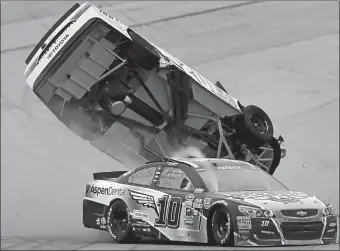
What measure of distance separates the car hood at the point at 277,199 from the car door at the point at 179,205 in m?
0.33

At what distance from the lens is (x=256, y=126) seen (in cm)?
1146

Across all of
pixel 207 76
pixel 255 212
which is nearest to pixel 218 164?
pixel 255 212

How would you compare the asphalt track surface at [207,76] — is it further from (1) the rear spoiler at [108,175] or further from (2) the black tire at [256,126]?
(2) the black tire at [256,126]

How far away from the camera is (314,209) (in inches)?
309

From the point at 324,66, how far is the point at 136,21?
5.19 m

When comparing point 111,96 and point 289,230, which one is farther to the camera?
point 111,96

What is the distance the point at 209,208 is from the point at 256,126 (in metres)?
3.64

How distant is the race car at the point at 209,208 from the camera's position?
300 inches

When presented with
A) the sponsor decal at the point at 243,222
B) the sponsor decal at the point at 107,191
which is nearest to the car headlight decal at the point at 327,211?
the sponsor decal at the point at 243,222

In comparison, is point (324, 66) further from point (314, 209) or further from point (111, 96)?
point (314, 209)

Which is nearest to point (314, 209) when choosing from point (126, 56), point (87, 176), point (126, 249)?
point (126, 249)

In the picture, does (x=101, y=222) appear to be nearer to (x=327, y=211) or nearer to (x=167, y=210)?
(x=167, y=210)

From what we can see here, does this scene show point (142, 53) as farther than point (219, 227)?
Yes

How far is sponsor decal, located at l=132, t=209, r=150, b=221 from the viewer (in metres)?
8.61
